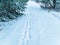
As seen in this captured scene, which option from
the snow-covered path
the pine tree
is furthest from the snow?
the pine tree

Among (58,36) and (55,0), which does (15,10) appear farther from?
(55,0)

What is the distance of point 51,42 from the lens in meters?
8.79

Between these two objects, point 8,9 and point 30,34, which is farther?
point 8,9

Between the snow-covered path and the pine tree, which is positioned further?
the pine tree

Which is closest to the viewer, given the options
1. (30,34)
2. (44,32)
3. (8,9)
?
(30,34)

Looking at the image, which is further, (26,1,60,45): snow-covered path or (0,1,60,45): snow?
(26,1,60,45): snow-covered path

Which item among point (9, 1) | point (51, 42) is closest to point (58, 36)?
point (51, 42)

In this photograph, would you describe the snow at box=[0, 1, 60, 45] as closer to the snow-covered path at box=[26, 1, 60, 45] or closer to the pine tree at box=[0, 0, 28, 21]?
→ the snow-covered path at box=[26, 1, 60, 45]

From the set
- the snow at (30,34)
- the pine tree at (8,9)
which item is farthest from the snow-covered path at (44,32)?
the pine tree at (8,9)

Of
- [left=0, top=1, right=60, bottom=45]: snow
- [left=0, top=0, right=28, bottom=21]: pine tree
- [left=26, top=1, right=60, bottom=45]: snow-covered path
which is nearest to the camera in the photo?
[left=0, top=1, right=60, bottom=45]: snow

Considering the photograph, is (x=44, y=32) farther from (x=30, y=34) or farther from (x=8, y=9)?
(x=8, y=9)

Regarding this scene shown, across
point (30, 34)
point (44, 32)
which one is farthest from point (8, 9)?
point (30, 34)

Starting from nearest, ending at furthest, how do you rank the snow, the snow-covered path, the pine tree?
the snow → the snow-covered path → the pine tree

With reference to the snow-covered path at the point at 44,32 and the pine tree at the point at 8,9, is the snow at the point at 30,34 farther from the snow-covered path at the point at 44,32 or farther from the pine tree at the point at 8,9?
the pine tree at the point at 8,9
